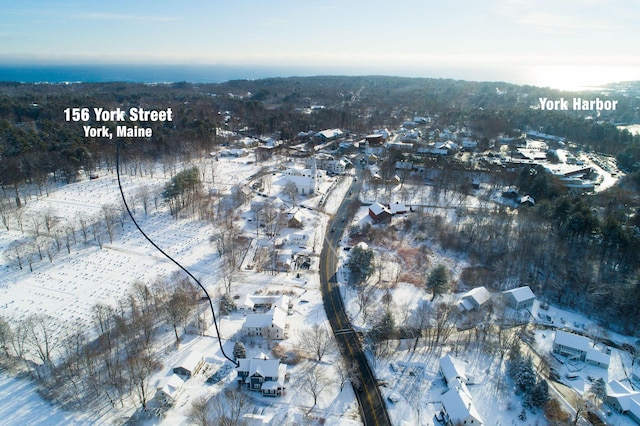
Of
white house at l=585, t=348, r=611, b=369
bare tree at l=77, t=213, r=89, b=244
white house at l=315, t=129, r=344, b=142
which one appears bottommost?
white house at l=585, t=348, r=611, b=369

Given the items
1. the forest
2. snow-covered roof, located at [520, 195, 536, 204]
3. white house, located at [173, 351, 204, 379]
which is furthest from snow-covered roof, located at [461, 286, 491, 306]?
snow-covered roof, located at [520, 195, 536, 204]

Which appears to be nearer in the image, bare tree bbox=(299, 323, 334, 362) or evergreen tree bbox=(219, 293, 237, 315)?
bare tree bbox=(299, 323, 334, 362)

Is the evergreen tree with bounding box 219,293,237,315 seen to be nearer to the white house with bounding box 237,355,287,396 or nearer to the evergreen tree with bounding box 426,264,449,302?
the white house with bounding box 237,355,287,396

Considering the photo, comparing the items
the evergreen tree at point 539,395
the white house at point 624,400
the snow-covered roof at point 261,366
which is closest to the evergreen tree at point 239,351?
the snow-covered roof at point 261,366

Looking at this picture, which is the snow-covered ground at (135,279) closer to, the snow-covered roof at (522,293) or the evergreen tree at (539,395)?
the evergreen tree at (539,395)

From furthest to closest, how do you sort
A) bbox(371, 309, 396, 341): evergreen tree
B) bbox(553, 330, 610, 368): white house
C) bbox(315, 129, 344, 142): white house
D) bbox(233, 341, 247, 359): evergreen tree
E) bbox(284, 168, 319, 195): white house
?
bbox(315, 129, 344, 142): white house < bbox(284, 168, 319, 195): white house < bbox(371, 309, 396, 341): evergreen tree < bbox(553, 330, 610, 368): white house < bbox(233, 341, 247, 359): evergreen tree

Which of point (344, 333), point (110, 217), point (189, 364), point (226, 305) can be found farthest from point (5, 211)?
point (344, 333)
